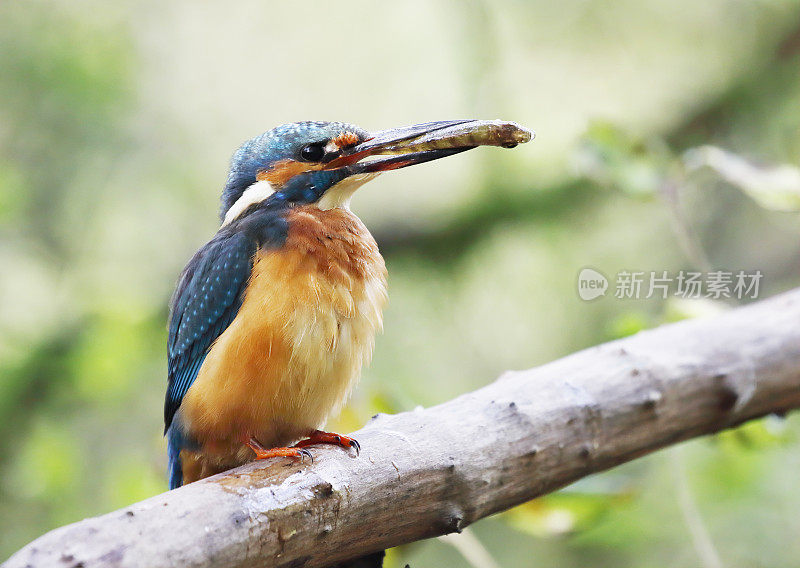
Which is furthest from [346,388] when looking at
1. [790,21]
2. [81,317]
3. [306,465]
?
[790,21]

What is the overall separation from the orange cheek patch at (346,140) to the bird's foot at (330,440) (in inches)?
27.5

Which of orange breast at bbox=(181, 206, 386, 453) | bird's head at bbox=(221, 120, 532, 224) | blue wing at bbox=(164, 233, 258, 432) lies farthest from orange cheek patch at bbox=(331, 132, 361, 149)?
blue wing at bbox=(164, 233, 258, 432)

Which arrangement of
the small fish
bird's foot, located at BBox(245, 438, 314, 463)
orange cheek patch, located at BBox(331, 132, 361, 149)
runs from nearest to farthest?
1. bird's foot, located at BBox(245, 438, 314, 463)
2. the small fish
3. orange cheek patch, located at BBox(331, 132, 361, 149)

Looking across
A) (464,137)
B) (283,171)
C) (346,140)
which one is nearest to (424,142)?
(464,137)

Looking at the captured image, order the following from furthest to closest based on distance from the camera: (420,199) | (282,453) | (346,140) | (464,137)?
1. (420,199)
2. (346,140)
3. (464,137)
4. (282,453)

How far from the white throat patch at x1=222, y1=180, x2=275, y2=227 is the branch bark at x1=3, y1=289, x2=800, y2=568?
24.7 inches

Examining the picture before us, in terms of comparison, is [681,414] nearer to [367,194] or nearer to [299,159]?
[299,159]

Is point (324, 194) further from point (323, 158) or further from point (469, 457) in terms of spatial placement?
point (469, 457)

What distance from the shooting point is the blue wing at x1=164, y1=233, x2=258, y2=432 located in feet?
6.13

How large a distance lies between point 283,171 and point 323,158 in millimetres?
108

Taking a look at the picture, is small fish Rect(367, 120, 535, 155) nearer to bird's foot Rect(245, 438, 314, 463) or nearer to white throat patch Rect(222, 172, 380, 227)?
white throat patch Rect(222, 172, 380, 227)

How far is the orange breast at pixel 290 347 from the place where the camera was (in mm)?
1746

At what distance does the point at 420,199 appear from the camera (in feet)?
12.5

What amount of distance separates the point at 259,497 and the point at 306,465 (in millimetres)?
186
